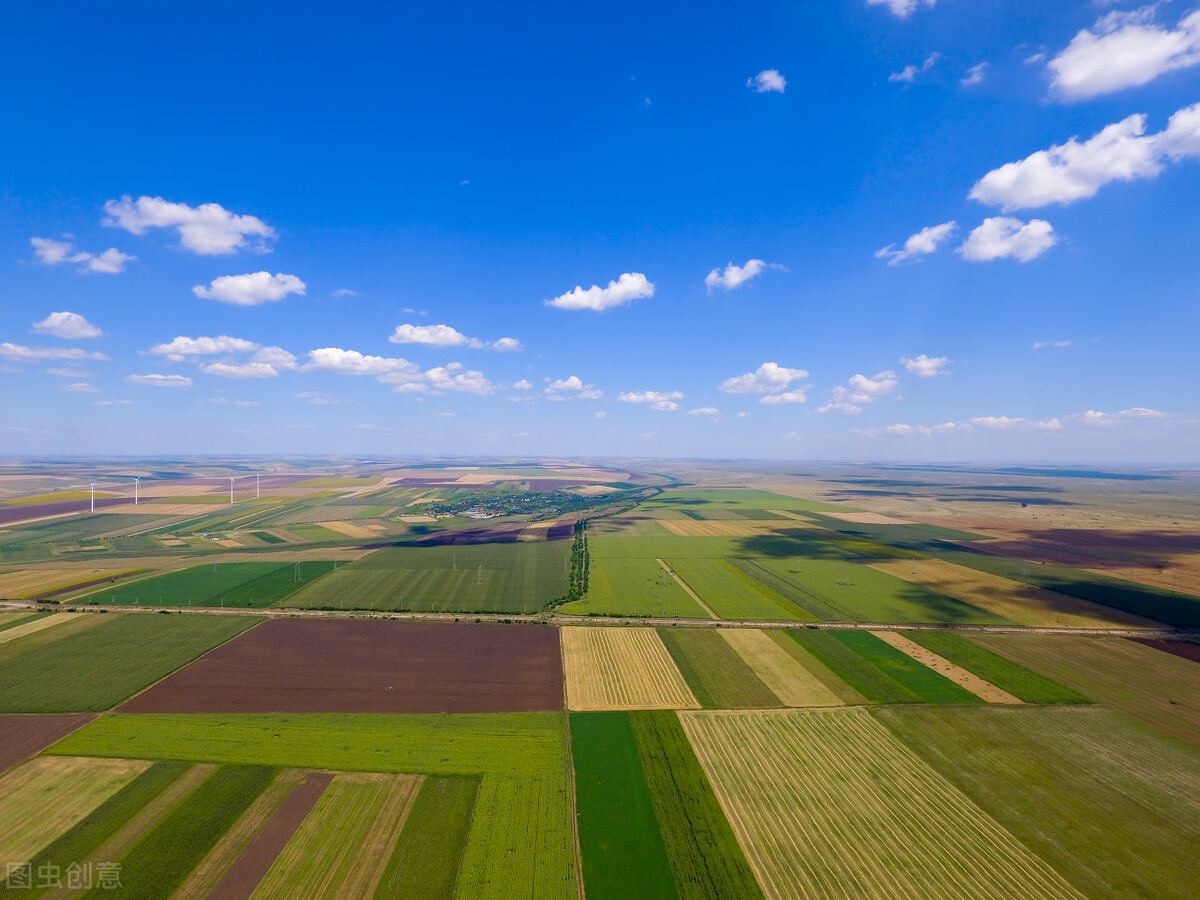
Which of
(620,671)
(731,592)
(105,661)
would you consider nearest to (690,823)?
(620,671)

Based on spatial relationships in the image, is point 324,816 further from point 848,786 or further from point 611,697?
point 848,786

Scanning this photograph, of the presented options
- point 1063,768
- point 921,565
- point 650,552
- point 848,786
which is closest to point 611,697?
point 848,786

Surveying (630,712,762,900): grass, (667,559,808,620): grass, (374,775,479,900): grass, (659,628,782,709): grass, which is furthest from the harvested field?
(374,775,479,900): grass

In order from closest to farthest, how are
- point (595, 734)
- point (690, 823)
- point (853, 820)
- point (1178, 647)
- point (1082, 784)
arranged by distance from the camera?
point (690, 823)
point (853, 820)
point (1082, 784)
point (595, 734)
point (1178, 647)

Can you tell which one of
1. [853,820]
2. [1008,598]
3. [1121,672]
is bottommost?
[853,820]

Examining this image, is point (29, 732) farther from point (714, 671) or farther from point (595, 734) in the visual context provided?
point (714, 671)

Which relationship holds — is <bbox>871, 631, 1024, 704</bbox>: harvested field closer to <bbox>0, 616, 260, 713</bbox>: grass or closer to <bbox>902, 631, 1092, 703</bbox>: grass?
<bbox>902, 631, 1092, 703</bbox>: grass

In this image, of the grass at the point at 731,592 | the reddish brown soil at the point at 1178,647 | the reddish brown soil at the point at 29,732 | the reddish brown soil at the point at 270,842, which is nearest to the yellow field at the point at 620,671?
the grass at the point at 731,592
